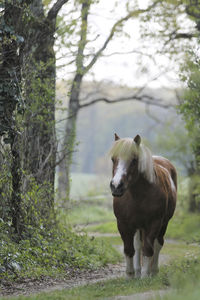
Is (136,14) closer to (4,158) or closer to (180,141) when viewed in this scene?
(180,141)

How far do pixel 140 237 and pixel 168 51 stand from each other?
474 inches

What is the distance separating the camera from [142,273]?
24.1 ft

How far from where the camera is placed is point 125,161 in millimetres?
6848

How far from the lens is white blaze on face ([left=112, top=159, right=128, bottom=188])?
21.4ft

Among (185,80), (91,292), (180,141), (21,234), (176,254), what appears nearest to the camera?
(91,292)

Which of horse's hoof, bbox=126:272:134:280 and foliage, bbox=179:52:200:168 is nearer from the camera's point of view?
horse's hoof, bbox=126:272:134:280

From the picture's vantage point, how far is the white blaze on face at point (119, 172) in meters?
6.51

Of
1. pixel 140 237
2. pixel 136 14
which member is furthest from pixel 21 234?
pixel 136 14

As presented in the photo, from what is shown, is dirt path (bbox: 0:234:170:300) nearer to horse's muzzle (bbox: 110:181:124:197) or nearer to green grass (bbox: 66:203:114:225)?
horse's muzzle (bbox: 110:181:124:197)

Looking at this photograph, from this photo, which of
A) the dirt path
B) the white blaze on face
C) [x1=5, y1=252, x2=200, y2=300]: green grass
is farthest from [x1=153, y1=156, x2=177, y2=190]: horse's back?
[x1=5, y1=252, x2=200, y2=300]: green grass

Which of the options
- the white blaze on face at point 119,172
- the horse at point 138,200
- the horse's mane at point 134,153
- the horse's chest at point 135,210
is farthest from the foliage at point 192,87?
the white blaze on face at point 119,172

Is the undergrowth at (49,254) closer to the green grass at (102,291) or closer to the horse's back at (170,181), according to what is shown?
the green grass at (102,291)

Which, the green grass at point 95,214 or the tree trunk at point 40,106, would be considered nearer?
the tree trunk at point 40,106

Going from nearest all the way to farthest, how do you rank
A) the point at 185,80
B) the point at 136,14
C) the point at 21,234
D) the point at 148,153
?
the point at 148,153 → the point at 21,234 → the point at 185,80 → the point at 136,14
